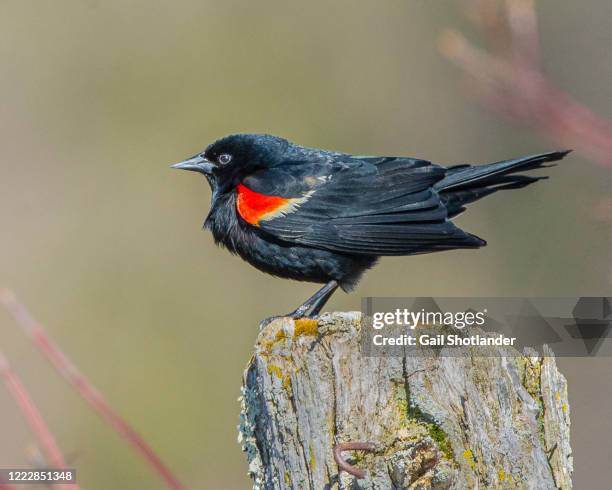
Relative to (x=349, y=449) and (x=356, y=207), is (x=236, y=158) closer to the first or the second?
(x=356, y=207)

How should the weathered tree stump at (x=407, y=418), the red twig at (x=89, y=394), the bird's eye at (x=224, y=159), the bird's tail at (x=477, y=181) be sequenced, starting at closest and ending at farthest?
the red twig at (x=89, y=394), the weathered tree stump at (x=407, y=418), the bird's tail at (x=477, y=181), the bird's eye at (x=224, y=159)

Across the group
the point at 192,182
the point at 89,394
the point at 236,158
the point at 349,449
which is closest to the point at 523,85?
the point at 349,449

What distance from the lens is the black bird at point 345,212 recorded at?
148 inches

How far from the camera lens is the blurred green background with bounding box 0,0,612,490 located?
22.1 ft

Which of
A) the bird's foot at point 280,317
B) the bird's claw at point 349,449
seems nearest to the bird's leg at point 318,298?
the bird's foot at point 280,317

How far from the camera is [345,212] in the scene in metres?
3.88

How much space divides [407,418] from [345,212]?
5.60 ft

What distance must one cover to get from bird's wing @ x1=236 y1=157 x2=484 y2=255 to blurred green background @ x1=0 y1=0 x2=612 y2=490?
2396 mm

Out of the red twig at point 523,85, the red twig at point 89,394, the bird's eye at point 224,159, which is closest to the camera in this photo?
the red twig at point 89,394

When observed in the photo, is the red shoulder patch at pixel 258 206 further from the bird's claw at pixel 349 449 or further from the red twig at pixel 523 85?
the bird's claw at pixel 349 449

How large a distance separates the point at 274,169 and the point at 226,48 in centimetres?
437

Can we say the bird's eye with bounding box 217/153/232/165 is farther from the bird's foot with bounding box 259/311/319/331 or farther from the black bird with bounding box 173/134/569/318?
the bird's foot with bounding box 259/311/319/331

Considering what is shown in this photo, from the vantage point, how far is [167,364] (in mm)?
6973

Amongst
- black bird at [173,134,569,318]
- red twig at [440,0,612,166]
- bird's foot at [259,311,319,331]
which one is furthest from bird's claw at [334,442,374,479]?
black bird at [173,134,569,318]
